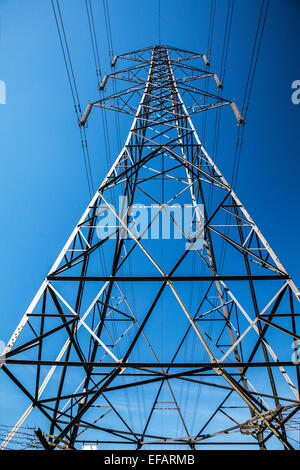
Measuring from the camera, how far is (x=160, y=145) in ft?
29.9

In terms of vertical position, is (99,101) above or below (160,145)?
above

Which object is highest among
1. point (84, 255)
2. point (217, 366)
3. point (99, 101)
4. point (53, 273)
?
point (99, 101)

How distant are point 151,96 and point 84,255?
9.65 m

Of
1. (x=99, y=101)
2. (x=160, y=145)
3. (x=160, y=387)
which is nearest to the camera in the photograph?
(x=160, y=387)
